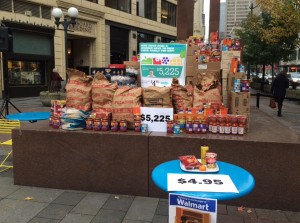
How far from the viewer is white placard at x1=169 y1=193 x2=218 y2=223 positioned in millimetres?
2352

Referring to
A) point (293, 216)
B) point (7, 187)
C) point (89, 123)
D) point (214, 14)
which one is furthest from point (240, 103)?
point (214, 14)

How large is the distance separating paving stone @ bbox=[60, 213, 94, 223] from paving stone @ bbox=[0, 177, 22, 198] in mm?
1239

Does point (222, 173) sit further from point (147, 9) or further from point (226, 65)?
point (147, 9)

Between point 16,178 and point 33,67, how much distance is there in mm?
17048

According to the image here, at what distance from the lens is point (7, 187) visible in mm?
4727

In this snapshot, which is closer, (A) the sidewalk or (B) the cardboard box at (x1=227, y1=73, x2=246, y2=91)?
(A) the sidewalk

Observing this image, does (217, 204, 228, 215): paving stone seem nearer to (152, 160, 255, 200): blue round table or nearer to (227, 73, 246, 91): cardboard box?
(152, 160, 255, 200): blue round table

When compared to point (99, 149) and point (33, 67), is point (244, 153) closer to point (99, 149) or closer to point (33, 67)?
point (99, 149)

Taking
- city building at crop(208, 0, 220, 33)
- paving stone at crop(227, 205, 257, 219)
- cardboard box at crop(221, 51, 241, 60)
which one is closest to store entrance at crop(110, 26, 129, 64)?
city building at crop(208, 0, 220, 33)

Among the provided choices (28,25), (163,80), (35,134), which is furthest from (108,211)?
(28,25)

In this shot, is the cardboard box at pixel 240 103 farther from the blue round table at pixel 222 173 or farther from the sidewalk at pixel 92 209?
the blue round table at pixel 222 173

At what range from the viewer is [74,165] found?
455 centimetres

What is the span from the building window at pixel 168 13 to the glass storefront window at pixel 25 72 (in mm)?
17995

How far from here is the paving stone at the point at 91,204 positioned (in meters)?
3.96
